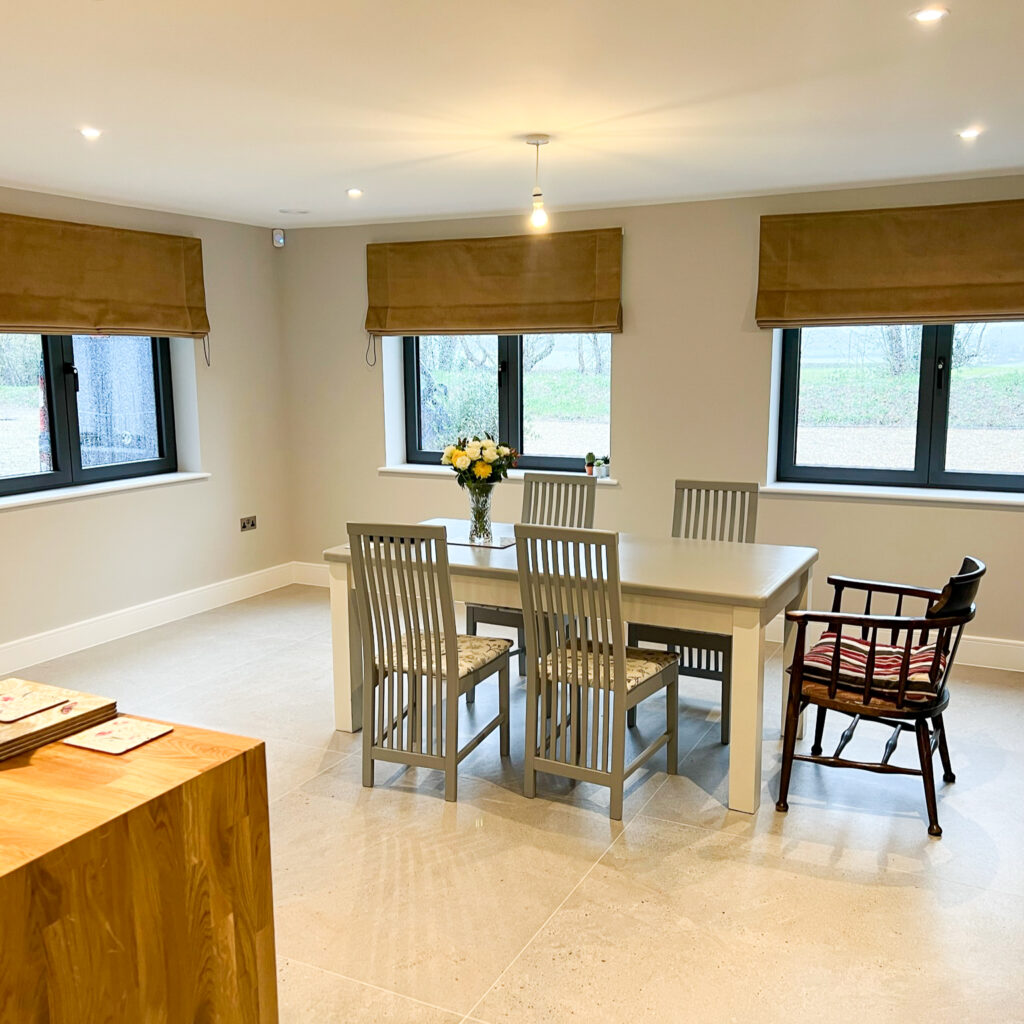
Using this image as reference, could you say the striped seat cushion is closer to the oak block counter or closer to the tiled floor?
the tiled floor

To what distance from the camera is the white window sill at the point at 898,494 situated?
15.4ft

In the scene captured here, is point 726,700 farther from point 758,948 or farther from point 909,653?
point 758,948

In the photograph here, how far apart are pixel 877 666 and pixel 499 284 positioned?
3.22 meters

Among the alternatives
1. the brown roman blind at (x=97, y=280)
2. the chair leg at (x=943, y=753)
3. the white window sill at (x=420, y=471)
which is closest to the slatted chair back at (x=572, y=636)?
the chair leg at (x=943, y=753)

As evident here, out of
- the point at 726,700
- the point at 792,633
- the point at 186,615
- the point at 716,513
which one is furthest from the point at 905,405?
the point at 186,615

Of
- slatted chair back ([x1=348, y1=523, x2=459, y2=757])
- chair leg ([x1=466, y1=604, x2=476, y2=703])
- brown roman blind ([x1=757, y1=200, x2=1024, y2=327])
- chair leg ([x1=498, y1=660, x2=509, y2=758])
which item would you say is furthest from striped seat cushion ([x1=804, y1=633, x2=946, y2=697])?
brown roman blind ([x1=757, y1=200, x2=1024, y2=327])

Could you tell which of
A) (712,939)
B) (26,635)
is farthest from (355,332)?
(712,939)

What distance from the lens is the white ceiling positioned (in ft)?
7.89

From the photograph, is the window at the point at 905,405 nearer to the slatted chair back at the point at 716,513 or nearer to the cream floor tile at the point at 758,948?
the slatted chair back at the point at 716,513

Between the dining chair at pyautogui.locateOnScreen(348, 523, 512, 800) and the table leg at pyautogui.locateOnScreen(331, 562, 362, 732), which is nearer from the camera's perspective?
the dining chair at pyautogui.locateOnScreen(348, 523, 512, 800)

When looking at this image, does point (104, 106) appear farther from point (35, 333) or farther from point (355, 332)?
point (355, 332)

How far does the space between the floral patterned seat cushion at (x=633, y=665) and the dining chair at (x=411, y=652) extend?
0.33m

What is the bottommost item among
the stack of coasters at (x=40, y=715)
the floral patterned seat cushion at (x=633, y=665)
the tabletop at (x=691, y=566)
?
the floral patterned seat cushion at (x=633, y=665)

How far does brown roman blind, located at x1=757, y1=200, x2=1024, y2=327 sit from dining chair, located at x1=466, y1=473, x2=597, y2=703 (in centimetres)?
133
